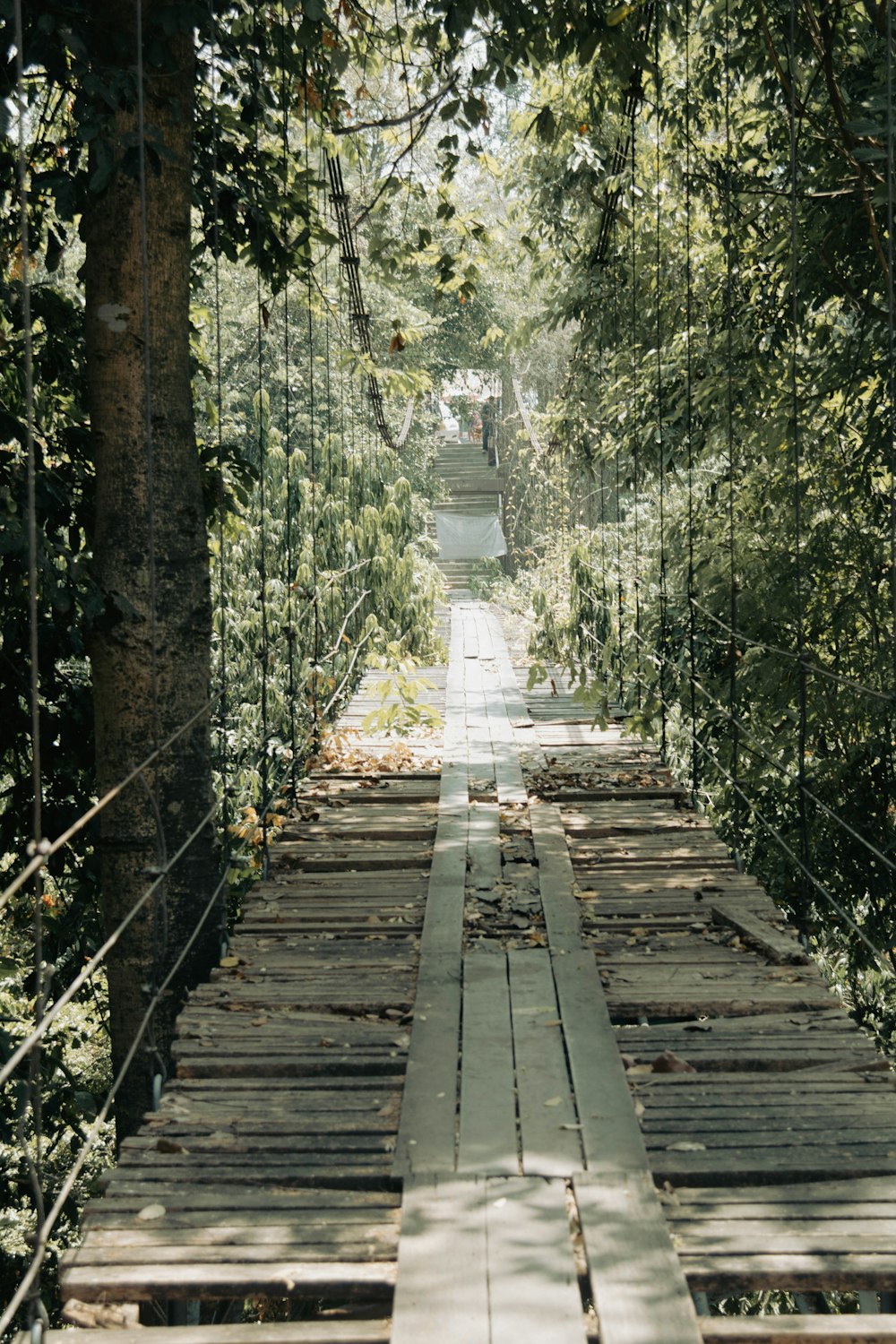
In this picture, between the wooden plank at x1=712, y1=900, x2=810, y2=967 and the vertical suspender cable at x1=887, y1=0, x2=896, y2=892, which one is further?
the wooden plank at x1=712, y1=900, x2=810, y2=967

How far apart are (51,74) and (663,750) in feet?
10.4

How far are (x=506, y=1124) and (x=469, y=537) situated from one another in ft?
71.4

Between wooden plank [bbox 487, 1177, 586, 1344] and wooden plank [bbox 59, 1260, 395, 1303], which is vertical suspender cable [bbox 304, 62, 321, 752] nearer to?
wooden plank [bbox 487, 1177, 586, 1344]

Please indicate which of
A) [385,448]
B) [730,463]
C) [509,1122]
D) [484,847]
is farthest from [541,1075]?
[385,448]

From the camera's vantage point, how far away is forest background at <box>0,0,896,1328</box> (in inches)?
128

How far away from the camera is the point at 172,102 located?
3.20 metres

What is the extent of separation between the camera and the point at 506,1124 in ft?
7.29

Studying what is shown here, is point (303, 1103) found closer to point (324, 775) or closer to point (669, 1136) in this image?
point (669, 1136)

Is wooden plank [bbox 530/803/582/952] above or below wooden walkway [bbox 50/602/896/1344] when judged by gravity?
above

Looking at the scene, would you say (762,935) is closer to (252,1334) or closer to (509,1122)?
(509,1122)

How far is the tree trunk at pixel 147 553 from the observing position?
3254mm

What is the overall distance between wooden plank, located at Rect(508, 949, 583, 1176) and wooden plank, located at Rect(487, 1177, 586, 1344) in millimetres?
Result: 78

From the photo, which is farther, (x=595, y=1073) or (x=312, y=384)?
(x=312, y=384)

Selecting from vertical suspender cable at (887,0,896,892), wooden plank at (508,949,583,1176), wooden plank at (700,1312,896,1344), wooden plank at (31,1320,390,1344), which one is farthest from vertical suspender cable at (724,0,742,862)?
wooden plank at (31,1320,390,1344)
